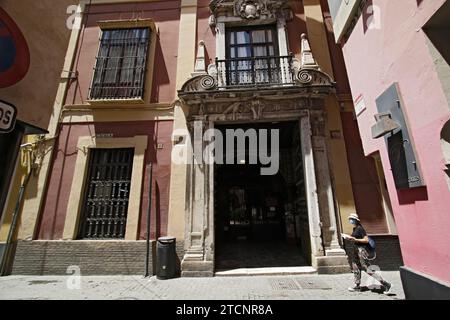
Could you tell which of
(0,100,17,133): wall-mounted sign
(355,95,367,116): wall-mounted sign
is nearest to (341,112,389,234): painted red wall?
(355,95,367,116): wall-mounted sign

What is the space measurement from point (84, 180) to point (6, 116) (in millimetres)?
4705

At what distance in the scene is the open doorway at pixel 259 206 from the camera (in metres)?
7.86

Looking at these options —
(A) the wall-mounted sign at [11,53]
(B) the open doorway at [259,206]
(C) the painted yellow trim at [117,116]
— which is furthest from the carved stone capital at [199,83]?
(A) the wall-mounted sign at [11,53]

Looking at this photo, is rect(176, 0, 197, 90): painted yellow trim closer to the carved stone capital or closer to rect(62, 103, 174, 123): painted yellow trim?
the carved stone capital

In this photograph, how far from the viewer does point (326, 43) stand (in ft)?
25.6

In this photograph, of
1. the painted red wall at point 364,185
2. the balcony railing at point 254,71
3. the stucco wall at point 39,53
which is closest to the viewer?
the stucco wall at point 39,53

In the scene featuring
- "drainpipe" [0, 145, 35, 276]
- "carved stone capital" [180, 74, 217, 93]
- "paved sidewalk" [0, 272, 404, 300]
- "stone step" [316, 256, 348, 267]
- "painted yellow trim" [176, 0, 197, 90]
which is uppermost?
"painted yellow trim" [176, 0, 197, 90]

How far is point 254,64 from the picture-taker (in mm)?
7492

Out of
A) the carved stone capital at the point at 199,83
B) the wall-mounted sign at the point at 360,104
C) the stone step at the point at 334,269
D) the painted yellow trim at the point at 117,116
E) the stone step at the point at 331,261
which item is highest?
the carved stone capital at the point at 199,83

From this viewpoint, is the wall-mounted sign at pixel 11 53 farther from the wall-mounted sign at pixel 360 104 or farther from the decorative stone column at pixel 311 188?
the decorative stone column at pixel 311 188

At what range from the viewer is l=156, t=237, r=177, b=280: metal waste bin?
579cm

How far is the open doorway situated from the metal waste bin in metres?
1.98

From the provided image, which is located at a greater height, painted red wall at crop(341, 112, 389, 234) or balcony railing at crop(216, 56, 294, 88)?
balcony railing at crop(216, 56, 294, 88)

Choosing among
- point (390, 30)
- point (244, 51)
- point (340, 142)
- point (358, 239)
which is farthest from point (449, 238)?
point (244, 51)
